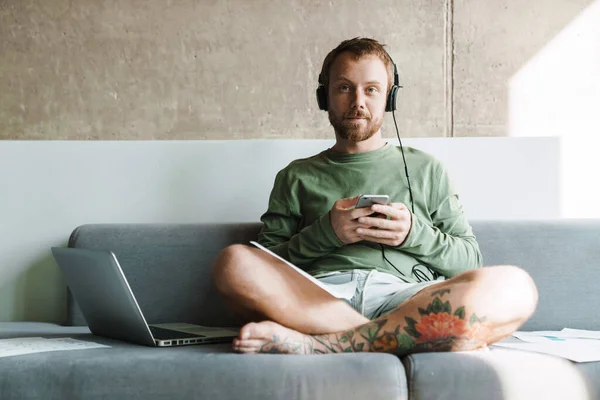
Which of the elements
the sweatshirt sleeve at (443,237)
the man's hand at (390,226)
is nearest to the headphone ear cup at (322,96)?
the sweatshirt sleeve at (443,237)

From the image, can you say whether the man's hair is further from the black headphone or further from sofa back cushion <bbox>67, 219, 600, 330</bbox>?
sofa back cushion <bbox>67, 219, 600, 330</bbox>

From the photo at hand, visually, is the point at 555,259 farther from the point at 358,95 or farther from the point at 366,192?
the point at 358,95

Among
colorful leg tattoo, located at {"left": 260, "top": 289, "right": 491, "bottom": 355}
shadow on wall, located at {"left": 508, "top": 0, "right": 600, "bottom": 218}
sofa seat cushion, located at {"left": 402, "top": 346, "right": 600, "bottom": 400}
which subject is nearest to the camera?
sofa seat cushion, located at {"left": 402, "top": 346, "right": 600, "bottom": 400}

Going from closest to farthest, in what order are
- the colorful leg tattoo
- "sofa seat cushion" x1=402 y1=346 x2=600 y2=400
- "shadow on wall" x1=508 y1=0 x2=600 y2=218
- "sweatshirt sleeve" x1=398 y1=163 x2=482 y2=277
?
"sofa seat cushion" x1=402 y1=346 x2=600 y2=400 → the colorful leg tattoo → "sweatshirt sleeve" x1=398 y1=163 x2=482 y2=277 → "shadow on wall" x1=508 y1=0 x2=600 y2=218

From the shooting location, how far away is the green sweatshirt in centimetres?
205

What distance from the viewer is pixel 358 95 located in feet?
7.28

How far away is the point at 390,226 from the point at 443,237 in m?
0.22

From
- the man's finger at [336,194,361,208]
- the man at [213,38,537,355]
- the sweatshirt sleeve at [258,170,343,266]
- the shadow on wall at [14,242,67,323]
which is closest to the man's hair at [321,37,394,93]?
the man at [213,38,537,355]

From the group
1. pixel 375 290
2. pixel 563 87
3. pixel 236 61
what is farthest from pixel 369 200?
pixel 563 87

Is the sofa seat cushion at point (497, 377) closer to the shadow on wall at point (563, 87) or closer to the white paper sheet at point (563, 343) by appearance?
the white paper sheet at point (563, 343)

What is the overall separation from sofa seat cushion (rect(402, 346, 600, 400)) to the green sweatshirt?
1.52 feet

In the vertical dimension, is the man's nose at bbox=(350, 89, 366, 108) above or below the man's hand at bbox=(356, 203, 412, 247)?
above

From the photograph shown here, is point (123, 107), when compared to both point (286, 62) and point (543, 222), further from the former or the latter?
point (543, 222)

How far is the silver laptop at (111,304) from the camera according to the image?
5.79ft
